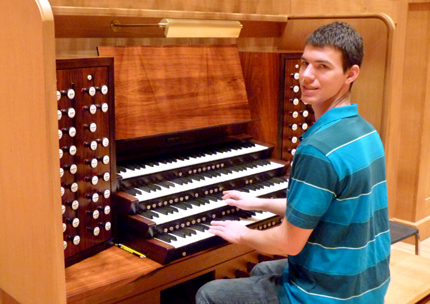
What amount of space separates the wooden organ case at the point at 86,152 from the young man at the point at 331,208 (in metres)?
0.54

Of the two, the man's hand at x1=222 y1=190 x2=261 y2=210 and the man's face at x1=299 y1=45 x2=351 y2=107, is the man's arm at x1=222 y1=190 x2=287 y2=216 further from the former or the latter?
the man's face at x1=299 y1=45 x2=351 y2=107

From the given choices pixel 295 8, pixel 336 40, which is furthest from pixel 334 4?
pixel 336 40

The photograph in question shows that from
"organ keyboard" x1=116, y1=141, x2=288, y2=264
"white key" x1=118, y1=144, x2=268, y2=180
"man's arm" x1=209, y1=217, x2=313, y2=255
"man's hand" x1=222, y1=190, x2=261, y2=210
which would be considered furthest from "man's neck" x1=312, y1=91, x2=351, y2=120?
"white key" x1=118, y1=144, x2=268, y2=180

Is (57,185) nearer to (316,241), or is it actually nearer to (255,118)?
(316,241)

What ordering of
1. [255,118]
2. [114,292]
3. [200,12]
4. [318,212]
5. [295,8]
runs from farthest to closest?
[295,8] → [255,118] → [200,12] → [114,292] → [318,212]

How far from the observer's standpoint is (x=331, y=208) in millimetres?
1689

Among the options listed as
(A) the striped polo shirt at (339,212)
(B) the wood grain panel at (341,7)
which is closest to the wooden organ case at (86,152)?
(A) the striped polo shirt at (339,212)

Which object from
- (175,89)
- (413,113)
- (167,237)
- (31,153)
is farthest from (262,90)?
(413,113)

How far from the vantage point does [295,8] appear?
10.7 ft

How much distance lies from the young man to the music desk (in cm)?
30

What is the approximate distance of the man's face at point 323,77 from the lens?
1777 mm

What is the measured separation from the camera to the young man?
164cm

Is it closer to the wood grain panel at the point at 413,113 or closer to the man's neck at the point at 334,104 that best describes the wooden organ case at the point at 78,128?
the man's neck at the point at 334,104

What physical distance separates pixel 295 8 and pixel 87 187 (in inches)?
71.6
